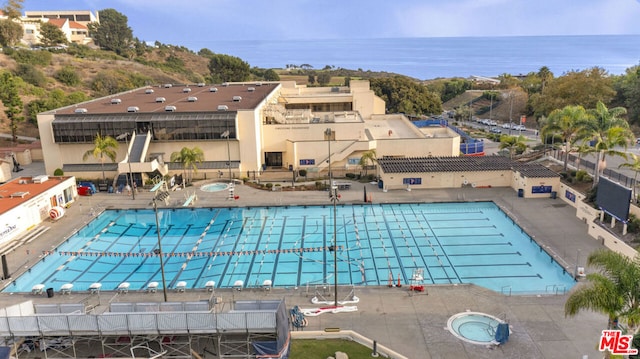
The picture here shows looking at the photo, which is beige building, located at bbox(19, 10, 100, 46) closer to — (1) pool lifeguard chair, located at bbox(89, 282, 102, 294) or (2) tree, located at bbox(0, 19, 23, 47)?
(2) tree, located at bbox(0, 19, 23, 47)

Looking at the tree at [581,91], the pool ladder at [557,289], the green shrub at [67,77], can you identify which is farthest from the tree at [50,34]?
the pool ladder at [557,289]

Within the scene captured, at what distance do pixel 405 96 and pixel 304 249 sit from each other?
64.3m

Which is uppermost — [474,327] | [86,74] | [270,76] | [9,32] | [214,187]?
[9,32]

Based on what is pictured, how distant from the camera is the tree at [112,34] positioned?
135 metres

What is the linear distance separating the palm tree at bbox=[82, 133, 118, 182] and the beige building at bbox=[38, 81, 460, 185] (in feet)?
3.05

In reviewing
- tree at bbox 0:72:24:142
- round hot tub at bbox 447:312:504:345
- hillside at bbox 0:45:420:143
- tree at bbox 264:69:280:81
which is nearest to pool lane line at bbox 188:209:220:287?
round hot tub at bbox 447:312:504:345

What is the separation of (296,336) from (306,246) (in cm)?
1220

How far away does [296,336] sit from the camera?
66.0 ft

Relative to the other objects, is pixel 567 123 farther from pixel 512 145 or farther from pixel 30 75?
pixel 30 75

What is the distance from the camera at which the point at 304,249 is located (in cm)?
3144

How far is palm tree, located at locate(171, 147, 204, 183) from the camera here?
144 ft

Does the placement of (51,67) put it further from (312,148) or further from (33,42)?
(312,148)

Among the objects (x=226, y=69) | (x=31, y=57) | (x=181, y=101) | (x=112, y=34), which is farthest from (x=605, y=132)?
(x=112, y=34)

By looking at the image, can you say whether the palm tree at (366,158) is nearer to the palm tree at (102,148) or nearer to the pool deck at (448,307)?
the pool deck at (448,307)
